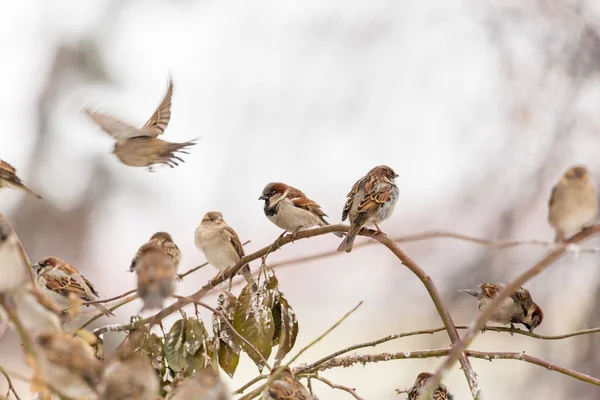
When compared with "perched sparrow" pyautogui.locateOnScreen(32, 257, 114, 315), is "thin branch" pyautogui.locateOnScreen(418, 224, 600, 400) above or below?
below

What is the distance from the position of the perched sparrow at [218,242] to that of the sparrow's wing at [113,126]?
73 centimetres

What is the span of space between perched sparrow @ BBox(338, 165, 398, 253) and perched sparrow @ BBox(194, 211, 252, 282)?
14.3 inches

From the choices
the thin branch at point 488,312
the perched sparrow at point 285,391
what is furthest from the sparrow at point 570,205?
the perched sparrow at point 285,391

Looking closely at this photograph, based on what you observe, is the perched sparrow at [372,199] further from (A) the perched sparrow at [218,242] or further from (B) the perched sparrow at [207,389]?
(B) the perched sparrow at [207,389]

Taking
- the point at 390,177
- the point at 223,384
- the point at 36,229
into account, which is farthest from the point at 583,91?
the point at 36,229

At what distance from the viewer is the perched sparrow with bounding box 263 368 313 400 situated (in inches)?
32.0

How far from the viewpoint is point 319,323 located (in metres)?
4.32

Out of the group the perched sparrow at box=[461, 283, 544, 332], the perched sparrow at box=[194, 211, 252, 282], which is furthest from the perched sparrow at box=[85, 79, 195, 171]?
the perched sparrow at box=[461, 283, 544, 332]

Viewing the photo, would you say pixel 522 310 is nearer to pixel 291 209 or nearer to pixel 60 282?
pixel 291 209

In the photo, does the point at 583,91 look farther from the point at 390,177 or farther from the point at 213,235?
the point at 213,235

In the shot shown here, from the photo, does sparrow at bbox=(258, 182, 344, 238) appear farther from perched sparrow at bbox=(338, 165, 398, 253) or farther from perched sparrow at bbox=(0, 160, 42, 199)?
perched sparrow at bbox=(0, 160, 42, 199)

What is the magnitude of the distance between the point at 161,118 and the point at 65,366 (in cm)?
80

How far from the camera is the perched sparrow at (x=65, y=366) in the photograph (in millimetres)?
509

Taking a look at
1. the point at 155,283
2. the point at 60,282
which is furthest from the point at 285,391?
the point at 60,282
